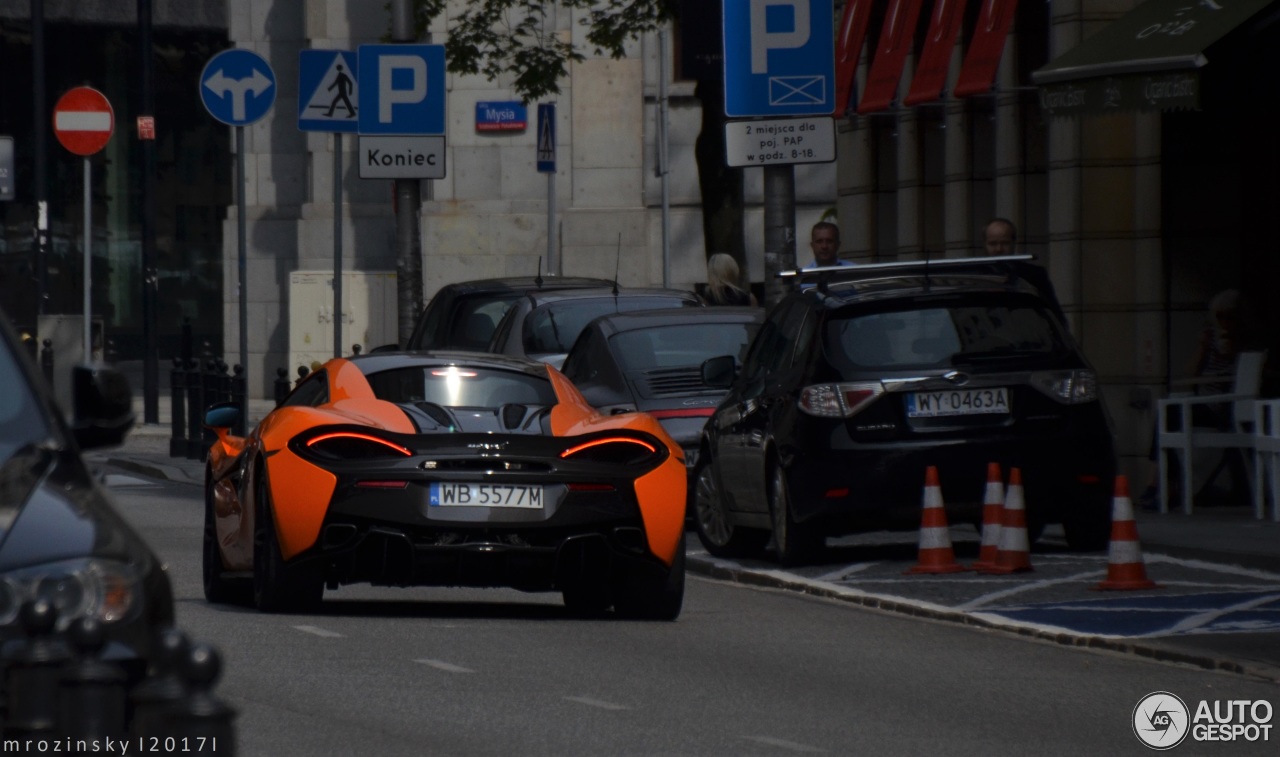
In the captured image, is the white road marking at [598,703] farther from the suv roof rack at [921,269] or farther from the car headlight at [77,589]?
the suv roof rack at [921,269]

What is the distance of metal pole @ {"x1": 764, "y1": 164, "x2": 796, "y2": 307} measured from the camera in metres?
17.4

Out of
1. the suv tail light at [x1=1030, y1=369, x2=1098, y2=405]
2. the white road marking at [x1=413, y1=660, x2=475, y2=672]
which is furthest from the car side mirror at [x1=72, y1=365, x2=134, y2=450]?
the suv tail light at [x1=1030, y1=369, x2=1098, y2=405]

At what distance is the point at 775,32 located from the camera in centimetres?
1686

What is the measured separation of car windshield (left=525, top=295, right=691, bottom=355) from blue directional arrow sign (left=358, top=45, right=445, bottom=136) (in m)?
2.31

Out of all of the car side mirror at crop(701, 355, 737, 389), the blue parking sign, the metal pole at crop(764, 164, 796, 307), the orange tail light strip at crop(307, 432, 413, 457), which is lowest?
the orange tail light strip at crop(307, 432, 413, 457)

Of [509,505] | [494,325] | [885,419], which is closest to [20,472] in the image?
[509,505]

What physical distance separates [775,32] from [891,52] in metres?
6.63

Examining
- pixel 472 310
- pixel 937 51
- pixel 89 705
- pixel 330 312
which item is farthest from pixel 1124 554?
pixel 330 312

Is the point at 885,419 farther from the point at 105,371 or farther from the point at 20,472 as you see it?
the point at 20,472

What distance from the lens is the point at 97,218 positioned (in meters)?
53.2

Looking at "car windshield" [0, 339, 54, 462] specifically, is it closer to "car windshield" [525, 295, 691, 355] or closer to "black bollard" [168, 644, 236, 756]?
"black bollard" [168, 644, 236, 756]

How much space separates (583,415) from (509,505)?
0.76 m

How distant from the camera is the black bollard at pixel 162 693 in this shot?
14.6ft

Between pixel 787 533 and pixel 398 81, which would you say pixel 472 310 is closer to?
pixel 398 81
